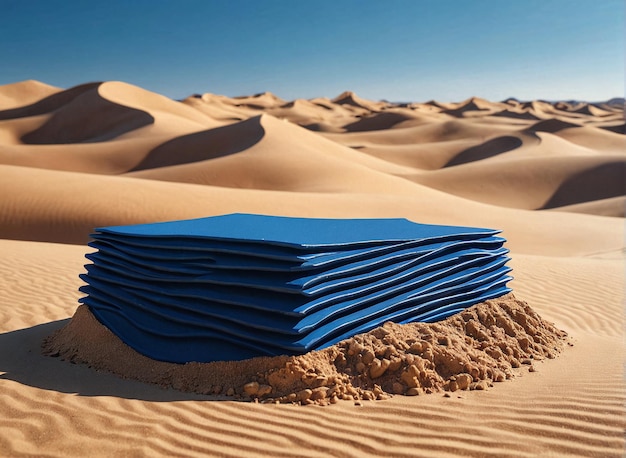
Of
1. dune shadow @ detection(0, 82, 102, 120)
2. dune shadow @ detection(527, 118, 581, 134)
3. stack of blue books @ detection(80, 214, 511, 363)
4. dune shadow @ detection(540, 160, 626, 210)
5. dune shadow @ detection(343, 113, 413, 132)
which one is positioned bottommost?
stack of blue books @ detection(80, 214, 511, 363)

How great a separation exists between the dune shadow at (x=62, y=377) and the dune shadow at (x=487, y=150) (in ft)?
153

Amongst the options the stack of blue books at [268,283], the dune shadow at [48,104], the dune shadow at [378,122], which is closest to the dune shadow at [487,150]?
the dune shadow at [378,122]

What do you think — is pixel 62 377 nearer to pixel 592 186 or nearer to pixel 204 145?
pixel 204 145

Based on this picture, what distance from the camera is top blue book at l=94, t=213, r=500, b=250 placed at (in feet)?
14.9

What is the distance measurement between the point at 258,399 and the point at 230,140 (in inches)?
1270

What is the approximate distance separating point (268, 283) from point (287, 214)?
1186 cm

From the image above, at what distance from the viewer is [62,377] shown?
4.68 meters

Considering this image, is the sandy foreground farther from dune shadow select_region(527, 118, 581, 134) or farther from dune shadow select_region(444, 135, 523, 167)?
dune shadow select_region(527, 118, 581, 134)

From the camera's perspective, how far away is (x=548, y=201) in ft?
110

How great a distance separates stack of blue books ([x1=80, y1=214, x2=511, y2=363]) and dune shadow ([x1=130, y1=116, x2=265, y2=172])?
28349mm

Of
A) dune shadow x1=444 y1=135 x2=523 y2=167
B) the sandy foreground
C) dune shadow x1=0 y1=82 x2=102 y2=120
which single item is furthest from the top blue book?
dune shadow x1=0 y1=82 x2=102 y2=120

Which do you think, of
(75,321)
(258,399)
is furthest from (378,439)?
(75,321)

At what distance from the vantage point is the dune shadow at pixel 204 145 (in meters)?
34.4

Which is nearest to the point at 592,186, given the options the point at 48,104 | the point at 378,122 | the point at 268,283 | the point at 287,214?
the point at 287,214
